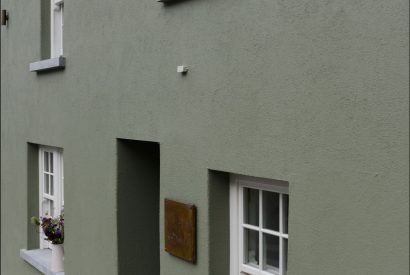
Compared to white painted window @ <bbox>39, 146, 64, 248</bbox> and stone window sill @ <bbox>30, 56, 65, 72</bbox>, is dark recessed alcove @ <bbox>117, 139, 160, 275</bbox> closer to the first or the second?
stone window sill @ <bbox>30, 56, 65, 72</bbox>

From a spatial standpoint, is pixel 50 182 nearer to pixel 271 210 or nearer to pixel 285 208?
pixel 271 210

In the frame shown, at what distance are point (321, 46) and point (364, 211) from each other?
1.08 m

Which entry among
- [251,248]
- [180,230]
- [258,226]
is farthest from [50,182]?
[258,226]

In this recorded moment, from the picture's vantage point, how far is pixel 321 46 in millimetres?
3848

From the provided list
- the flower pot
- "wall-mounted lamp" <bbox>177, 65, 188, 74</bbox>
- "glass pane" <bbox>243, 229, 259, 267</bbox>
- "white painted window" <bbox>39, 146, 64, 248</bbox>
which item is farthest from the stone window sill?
"glass pane" <bbox>243, 229, 259, 267</bbox>

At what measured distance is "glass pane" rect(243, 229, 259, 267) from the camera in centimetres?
489

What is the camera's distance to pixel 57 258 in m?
8.13

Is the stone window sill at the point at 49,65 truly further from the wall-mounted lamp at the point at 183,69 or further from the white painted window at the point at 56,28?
the wall-mounted lamp at the point at 183,69

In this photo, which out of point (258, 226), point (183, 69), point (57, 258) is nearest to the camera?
point (258, 226)

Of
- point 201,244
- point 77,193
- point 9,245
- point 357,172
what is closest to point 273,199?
point 201,244

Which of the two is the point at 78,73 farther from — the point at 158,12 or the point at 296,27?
the point at 296,27

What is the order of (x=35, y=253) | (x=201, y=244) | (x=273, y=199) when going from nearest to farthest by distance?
1. (x=273, y=199)
2. (x=201, y=244)
3. (x=35, y=253)

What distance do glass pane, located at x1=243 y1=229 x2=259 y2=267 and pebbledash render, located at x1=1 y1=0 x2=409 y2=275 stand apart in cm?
1

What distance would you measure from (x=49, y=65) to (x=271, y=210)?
424 cm
